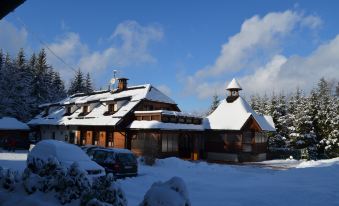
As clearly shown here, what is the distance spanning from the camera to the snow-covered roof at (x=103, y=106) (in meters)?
35.3

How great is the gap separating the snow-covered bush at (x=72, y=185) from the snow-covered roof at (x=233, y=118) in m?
27.0

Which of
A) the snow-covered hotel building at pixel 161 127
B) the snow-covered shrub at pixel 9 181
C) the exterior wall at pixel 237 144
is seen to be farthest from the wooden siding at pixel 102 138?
the snow-covered shrub at pixel 9 181

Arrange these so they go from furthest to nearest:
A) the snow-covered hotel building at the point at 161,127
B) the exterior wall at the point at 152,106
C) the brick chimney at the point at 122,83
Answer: the brick chimney at the point at 122,83, the exterior wall at the point at 152,106, the snow-covered hotel building at the point at 161,127

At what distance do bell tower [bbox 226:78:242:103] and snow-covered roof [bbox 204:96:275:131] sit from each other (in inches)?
22.6

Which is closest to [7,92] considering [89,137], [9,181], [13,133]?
[13,133]

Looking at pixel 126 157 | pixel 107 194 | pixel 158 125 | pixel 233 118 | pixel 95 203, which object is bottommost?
pixel 95 203

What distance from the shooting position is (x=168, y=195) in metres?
6.04

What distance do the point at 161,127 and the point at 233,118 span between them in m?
9.94

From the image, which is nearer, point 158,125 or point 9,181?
point 9,181

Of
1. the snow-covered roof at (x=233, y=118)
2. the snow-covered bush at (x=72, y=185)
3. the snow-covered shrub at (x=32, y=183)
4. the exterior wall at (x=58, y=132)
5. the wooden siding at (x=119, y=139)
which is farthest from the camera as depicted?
the exterior wall at (x=58, y=132)

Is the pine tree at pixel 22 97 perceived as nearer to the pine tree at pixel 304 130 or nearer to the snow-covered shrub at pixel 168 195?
the pine tree at pixel 304 130

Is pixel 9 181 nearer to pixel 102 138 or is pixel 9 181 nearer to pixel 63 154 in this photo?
pixel 63 154

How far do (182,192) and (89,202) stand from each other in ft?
8.08

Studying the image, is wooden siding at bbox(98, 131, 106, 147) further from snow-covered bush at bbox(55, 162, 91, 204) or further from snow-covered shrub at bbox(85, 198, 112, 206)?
snow-covered shrub at bbox(85, 198, 112, 206)
